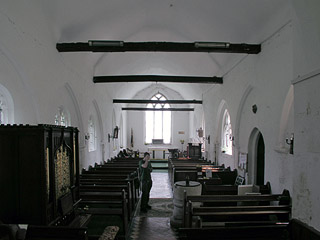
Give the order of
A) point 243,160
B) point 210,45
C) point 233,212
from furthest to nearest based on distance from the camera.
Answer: point 243,160
point 210,45
point 233,212

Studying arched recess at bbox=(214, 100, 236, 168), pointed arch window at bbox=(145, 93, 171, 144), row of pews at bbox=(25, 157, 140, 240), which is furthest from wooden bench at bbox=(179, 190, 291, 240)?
pointed arch window at bbox=(145, 93, 171, 144)

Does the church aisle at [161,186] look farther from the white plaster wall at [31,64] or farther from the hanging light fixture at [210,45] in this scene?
the hanging light fixture at [210,45]

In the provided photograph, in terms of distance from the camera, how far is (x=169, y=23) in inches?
371

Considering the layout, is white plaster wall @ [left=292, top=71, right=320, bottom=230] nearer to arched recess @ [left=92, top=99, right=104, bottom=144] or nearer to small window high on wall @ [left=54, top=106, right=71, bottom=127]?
small window high on wall @ [left=54, top=106, right=71, bottom=127]

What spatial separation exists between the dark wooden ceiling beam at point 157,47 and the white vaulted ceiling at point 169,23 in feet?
1.28

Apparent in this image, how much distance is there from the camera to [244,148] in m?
8.80

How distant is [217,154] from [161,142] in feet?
→ 32.5

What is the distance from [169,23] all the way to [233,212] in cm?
690

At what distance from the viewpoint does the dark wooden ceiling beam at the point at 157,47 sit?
21.8 ft

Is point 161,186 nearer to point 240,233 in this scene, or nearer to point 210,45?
point 210,45

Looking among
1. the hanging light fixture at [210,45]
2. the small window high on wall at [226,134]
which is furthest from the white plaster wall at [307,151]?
the small window high on wall at [226,134]

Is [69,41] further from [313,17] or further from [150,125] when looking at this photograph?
[150,125]

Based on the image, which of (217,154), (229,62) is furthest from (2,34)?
(217,154)

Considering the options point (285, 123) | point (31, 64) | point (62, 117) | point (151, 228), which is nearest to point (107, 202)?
point (151, 228)
